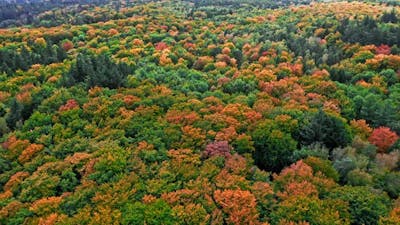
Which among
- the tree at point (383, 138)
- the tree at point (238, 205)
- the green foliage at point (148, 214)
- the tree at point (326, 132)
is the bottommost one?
the tree at point (383, 138)

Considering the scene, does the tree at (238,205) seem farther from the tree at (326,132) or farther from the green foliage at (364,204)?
the tree at (326,132)

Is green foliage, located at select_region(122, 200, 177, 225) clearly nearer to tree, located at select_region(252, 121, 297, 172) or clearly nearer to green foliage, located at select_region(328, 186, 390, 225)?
green foliage, located at select_region(328, 186, 390, 225)

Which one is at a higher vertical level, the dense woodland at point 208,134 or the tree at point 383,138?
the dense woodland at point 208,134

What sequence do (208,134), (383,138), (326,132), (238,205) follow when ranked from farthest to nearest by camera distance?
(383,138) < (326,132) < (208,134) < (238,205)

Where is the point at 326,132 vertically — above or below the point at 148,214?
below

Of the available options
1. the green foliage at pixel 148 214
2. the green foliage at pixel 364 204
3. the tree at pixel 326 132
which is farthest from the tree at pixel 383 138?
the green foliage at pixel 148 214

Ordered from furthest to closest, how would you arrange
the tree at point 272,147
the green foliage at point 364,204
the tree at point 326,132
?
the tree at point 326,132 < the tree at point 272,147 < the green foliage at point 364,204

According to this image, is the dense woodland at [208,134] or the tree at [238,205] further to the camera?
the dense woodland at [208,134]

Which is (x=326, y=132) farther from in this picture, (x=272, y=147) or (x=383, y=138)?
(x=383, y=138)

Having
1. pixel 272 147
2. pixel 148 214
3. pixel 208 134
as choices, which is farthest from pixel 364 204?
pixel 208 134

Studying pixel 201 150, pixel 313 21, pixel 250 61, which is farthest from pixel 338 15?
pixel 201 150
